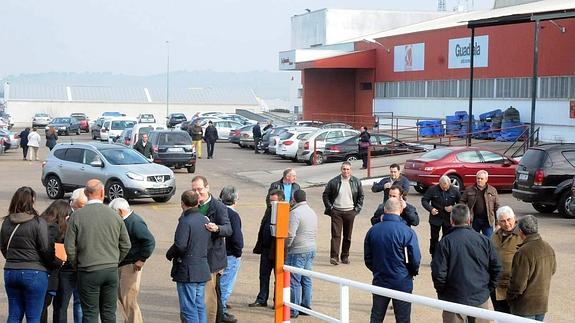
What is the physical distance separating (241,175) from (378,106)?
26.6 metres

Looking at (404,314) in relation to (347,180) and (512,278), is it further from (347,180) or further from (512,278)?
(347,180)

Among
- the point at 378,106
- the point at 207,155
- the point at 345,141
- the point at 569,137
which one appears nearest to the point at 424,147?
the point at 345,141

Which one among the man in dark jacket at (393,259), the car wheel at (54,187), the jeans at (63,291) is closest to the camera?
the man in dark jacket at (393,259)

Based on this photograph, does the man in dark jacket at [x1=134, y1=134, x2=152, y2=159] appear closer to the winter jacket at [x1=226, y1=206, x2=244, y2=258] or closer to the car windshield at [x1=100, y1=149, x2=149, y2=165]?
the car windshield at [x1=100, y1=149, x2=149, y2=165]

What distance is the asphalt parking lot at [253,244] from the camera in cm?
1165

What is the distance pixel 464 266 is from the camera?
8.40 meters

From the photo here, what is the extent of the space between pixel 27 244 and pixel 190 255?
A: 1.60m

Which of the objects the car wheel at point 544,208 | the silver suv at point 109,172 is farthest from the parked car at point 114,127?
the car wheel at point 544,208

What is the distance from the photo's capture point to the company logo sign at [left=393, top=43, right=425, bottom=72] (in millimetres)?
53219

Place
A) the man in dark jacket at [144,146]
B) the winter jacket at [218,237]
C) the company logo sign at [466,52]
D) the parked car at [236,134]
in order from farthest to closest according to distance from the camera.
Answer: the parked car at [236,134]
the company logo sign at [466,52]
the man in dark jacket at [144,146]
the winter jacket at [218,237]

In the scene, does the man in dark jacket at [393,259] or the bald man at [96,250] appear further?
the man in dark jacket at [393,259]

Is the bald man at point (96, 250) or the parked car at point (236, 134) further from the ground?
the bald man at point (96, 250)

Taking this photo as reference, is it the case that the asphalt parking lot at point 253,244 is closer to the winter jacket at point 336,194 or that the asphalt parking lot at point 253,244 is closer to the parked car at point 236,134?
the winter jacket at point 336,194

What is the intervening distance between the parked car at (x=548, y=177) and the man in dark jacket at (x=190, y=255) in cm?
1365
